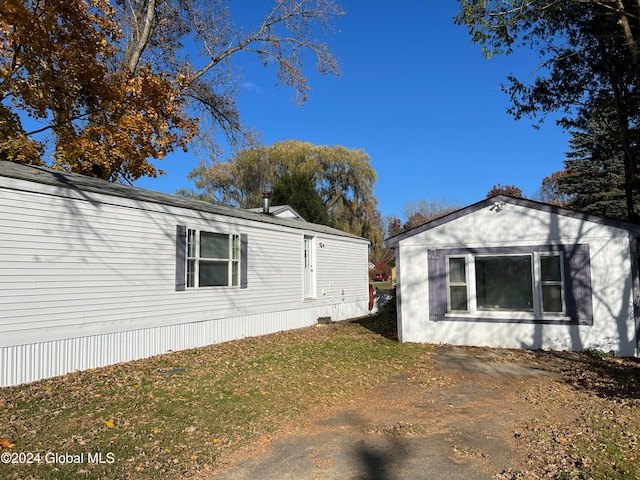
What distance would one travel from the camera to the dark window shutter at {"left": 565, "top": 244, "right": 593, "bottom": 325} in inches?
320

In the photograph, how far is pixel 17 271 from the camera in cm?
633

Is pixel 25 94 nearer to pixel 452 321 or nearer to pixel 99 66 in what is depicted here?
pixel 99 66

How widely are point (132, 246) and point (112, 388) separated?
3.04 meters

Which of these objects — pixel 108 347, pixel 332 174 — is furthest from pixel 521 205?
pixel 332 174

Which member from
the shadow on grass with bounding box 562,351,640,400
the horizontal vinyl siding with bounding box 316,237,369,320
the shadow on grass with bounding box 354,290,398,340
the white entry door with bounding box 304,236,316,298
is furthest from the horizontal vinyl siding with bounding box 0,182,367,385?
the shadow on grass with bounding box 562,351,640,400

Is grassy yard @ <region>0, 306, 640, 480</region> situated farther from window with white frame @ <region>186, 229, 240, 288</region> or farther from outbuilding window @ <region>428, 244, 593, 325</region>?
window with white frame @ <region>186, 229, 240, 288</region>

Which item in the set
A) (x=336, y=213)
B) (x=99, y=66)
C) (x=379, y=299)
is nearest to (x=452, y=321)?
(x=379, y=299)

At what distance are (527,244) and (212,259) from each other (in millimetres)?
6878

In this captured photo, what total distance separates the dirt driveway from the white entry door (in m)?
7.64

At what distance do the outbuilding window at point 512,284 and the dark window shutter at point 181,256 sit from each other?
5.38m

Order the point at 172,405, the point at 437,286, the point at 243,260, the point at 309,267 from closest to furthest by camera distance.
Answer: the point at 172,405 → the point at 437,286 → the point at 243,260 → the point at 309,267

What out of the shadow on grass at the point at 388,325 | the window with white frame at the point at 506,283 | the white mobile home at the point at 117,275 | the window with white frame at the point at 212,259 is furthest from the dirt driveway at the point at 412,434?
the window with white frame at the point at 212,259

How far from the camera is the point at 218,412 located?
5141 millimetres

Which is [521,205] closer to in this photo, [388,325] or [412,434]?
[388,325]
